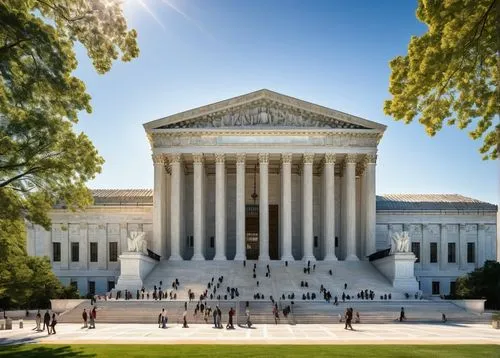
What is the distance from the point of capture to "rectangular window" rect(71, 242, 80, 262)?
2857 inches

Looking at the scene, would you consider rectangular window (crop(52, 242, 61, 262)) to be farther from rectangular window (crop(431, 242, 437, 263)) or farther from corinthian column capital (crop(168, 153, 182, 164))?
rectangular window (crop(431, 242, 437, 263))

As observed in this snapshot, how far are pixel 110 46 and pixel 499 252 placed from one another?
1540 centimetres

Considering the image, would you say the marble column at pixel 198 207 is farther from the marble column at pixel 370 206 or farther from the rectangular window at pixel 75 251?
the marble column at pixel 370 206

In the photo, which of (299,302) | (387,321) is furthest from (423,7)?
(299,302)

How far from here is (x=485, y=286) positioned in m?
54.2

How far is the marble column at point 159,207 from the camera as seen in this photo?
66812 mm

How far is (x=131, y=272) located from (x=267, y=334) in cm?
2621

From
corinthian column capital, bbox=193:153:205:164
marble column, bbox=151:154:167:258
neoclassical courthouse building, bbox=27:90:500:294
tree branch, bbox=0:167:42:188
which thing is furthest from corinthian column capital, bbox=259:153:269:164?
tree branch, bbox=0:167:42:188

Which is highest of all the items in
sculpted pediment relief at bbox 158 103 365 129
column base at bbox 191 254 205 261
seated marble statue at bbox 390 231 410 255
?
sculpted pediment relief at bbox 158 103 365 129

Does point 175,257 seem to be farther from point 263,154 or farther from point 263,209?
point 263,154

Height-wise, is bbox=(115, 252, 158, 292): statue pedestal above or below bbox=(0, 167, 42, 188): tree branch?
below

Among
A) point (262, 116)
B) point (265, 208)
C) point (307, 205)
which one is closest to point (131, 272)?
point (265, 208)

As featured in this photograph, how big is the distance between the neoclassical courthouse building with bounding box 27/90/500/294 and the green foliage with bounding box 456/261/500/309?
1359 cm

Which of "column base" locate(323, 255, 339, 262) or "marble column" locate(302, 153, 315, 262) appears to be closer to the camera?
"column base" locate(323, 255, 339, 262)
